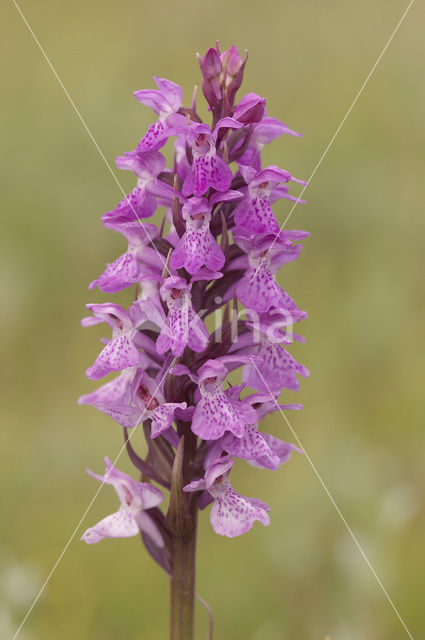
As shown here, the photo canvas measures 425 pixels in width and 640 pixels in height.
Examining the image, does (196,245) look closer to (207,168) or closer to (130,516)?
(207,168)

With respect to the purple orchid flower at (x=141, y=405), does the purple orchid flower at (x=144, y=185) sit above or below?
above

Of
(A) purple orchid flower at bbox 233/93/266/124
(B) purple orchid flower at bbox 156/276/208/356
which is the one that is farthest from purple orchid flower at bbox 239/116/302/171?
(B) purple orchid flower at bbox 156/276/208/356

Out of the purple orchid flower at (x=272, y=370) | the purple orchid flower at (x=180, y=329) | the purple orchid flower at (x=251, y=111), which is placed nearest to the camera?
the purple orchid flower at (x=180, y=329)

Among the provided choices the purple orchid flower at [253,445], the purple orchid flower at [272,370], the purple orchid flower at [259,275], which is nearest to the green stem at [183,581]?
the purple orchid flower at [253,445]

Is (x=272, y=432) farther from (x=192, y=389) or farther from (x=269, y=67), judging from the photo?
(x=269, y=67)

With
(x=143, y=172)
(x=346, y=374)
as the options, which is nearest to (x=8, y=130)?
(x=346, y=374)

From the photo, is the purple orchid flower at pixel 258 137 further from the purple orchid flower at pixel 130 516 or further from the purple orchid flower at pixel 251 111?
the purple orchid flower at pixel 130 516
